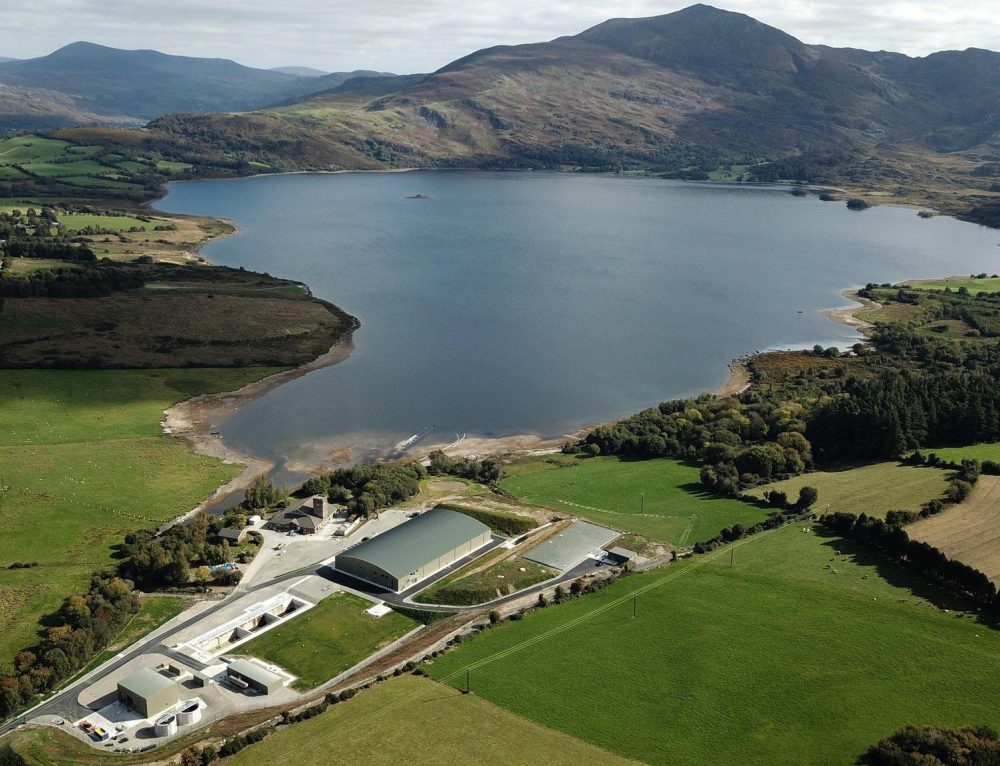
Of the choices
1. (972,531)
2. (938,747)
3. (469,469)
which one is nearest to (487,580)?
(469,469)

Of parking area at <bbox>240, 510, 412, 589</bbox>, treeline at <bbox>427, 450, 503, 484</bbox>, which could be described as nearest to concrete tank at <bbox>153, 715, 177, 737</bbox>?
parking area at <bbox>240, 510, 412, 589</bbox>

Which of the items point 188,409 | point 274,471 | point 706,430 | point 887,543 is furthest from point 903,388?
point 188,409

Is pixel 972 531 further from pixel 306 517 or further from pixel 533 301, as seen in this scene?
pixel 533 301

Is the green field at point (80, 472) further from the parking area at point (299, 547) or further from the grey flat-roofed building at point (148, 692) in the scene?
the parking area at point (299, 547)

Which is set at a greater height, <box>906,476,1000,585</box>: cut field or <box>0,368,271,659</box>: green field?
<box>906,476,1000,585</box>: cut field

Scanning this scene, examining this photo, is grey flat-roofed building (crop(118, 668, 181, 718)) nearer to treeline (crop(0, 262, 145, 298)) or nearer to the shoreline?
treeline (crop(0, 262, 145, 298))
